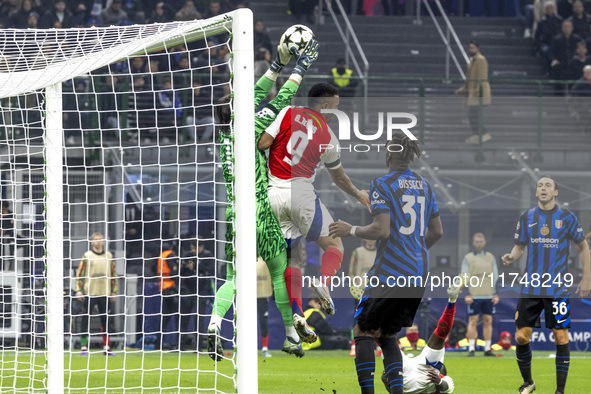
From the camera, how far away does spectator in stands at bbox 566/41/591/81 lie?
717 inches

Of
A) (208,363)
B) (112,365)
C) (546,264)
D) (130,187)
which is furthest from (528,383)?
(130,187)

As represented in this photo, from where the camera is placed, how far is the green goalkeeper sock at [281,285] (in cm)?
723

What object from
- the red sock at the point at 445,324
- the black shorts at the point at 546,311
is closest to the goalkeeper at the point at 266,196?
the red sock at the point at 445,324

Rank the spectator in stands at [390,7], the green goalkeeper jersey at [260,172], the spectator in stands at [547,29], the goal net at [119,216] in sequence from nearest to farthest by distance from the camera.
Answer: the goal net at [119,216] < the green goalkeeper jersey at [260,172] < the spectator in stands at [547,29] < the spectator in stands at [390,7]

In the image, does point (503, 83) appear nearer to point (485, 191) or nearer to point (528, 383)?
point (485, 191)

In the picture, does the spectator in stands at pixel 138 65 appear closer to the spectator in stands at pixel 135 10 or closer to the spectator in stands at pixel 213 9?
the spectator in stands at pixel 135 10

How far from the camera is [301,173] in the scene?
24.7ft

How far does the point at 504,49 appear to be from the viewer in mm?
20516

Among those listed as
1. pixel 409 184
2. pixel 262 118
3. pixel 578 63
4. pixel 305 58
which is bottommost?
pixel 409 184

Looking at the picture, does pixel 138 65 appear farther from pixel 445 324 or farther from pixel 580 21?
pixel 445 324

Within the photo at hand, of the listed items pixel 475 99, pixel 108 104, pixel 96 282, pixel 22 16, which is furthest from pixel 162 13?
pixel 96 282

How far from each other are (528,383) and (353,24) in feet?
40.5

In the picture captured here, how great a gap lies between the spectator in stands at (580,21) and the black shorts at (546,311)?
11.5 metres

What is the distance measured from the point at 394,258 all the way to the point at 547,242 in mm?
2807
